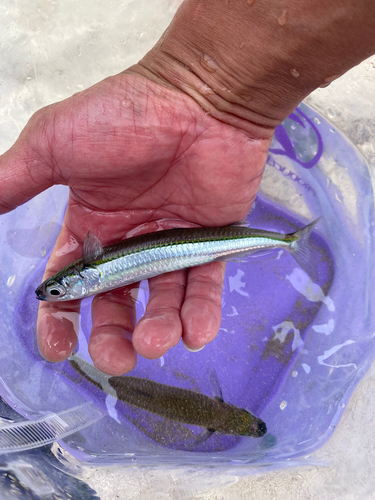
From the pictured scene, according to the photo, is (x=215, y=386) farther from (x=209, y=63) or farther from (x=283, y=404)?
(x=209, y=63)

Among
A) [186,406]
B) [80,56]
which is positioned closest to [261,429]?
[186,406]

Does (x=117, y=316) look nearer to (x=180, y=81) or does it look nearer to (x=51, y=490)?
(x=51, y=490)

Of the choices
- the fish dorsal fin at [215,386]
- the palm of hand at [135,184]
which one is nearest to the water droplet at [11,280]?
the palm of hand at [135,184]

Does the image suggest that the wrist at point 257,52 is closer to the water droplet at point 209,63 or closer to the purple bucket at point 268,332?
the water droplet at point 209,63

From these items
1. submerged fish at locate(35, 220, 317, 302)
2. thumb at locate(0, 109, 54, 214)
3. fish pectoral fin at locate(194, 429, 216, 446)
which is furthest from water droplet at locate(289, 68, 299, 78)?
fish pectoral fin at locate(194, 429, 216, 446)

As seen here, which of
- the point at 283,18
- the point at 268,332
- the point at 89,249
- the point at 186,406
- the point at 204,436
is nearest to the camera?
the point at 283,18

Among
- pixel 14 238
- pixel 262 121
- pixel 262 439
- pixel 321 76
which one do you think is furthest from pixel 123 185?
pixel 262 439
